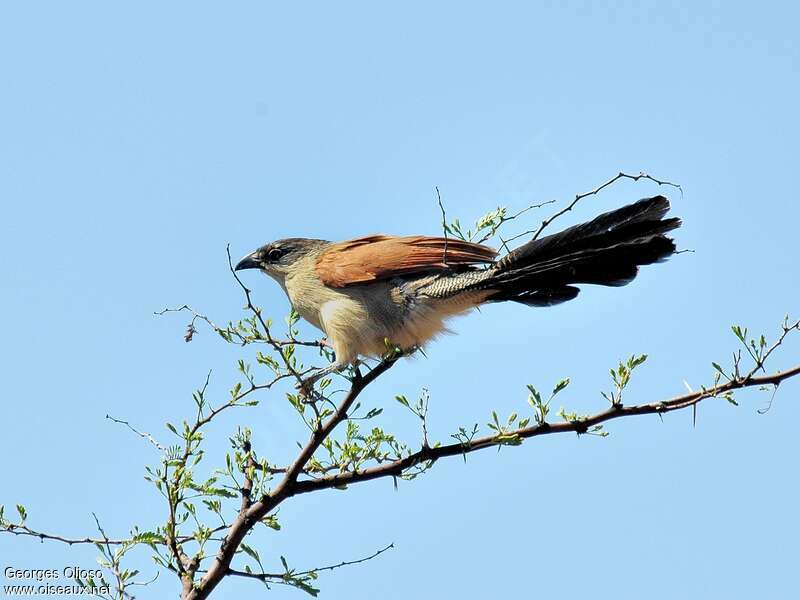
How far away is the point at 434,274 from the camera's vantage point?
445cm

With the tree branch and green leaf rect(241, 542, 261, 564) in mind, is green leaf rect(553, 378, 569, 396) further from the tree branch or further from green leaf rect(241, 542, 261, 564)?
green leaf rect(241, 542, 261, 564)

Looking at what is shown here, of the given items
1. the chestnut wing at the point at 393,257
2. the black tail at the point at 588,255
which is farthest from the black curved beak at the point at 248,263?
the black tail at the point at 588,255

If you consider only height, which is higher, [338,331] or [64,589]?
[338,331]

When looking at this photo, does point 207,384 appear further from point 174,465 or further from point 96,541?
point 96,541

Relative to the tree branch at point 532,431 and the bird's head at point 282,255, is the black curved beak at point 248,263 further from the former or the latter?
the tree branch at point 532,431

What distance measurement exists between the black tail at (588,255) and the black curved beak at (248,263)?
1993 millimetres

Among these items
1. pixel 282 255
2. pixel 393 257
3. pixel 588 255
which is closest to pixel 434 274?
pixel 393 257

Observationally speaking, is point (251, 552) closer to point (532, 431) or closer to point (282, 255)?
point (532, 431)

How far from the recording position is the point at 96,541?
349cm

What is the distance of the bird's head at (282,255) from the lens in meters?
5.31

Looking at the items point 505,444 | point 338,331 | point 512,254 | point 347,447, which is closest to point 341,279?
point 338,331

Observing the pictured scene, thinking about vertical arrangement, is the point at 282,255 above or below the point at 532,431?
above

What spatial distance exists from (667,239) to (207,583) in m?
2.34

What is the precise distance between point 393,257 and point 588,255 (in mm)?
1202
